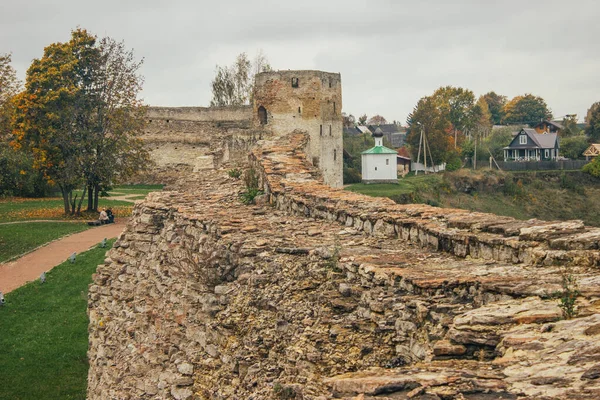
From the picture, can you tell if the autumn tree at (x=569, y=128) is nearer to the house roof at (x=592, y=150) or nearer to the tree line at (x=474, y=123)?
the tree line at (x=474, y=123)

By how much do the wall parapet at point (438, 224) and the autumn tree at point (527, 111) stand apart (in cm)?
10457

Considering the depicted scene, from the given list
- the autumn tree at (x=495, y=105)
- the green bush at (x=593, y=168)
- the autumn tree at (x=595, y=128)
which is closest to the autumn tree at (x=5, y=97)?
the green bush at (x=593, y=168)

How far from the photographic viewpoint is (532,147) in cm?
7319

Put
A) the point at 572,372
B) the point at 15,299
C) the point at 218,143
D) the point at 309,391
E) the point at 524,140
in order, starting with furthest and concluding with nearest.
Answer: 1. the point at 524,140
2. the point at 15,299
3. the point at 218,143
4. the point at 309,391
5. the point at 572,372

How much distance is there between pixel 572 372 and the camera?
13.1 feet

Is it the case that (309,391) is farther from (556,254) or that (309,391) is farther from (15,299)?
(15,299)

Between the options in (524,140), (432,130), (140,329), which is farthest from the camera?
(524,140)

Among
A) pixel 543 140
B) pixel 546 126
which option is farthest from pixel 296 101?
pixel 546 126

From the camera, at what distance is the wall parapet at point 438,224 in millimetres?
5915

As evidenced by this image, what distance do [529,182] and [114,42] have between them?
107 feet

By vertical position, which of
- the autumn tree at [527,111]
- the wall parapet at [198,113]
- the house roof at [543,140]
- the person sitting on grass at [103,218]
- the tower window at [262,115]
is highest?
the autumn tree at [527,111]

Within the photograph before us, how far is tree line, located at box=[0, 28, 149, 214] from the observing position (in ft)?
102

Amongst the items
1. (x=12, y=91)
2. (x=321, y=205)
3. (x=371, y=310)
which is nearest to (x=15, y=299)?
(x=321, y=205)

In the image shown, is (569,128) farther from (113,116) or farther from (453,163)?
(113,116)
